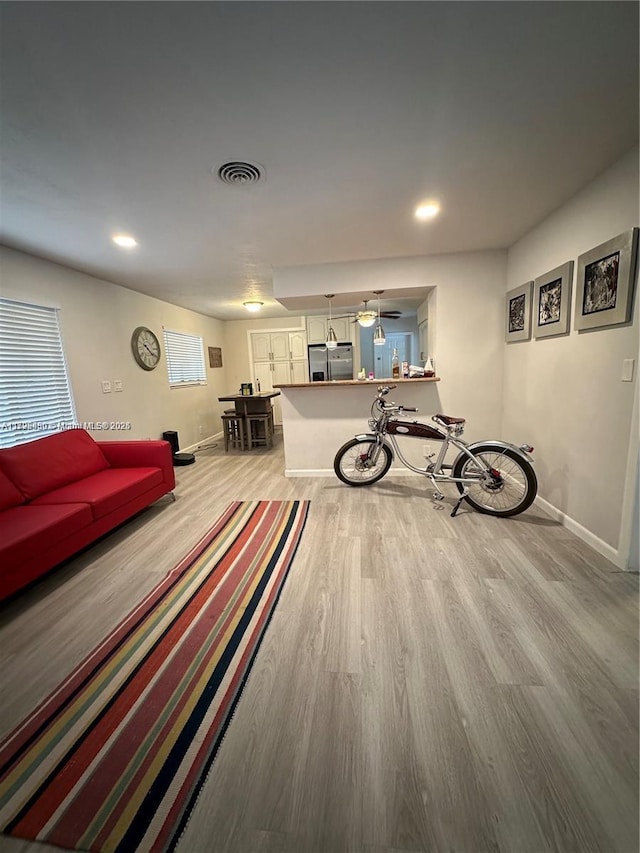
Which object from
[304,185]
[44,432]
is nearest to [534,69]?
[304,185]

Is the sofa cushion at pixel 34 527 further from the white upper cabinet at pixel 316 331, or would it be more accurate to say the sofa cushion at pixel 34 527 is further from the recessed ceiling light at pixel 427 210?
the white upper cabinet at pixel 316 331

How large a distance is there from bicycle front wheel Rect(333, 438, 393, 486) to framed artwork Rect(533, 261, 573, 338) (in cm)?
170

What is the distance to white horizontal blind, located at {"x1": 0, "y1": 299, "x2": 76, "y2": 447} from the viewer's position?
9.17ft

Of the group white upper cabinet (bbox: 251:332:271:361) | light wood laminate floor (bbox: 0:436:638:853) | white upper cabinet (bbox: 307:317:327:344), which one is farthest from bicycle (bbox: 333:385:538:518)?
white upper cabinet (bbox: 251:332:271:361)

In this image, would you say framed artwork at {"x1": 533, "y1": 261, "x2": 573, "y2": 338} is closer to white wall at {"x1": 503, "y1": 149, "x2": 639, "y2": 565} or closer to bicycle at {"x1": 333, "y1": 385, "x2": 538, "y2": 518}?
white wall at {"x1": 503, "y1": 149, "x2": 639, "y2": 565}

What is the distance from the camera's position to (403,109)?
143 cm

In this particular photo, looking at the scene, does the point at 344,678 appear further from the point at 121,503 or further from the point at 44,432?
the point at 44,432

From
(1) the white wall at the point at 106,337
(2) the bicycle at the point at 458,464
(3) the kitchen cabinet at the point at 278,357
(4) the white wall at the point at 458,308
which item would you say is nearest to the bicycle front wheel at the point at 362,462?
(2) the bicycle at the point at 458,464

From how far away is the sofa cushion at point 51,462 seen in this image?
2.43 meters

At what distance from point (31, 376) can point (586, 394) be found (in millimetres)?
4563

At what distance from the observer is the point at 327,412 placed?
3.83 metres

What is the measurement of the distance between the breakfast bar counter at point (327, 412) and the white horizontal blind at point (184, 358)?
2432mm

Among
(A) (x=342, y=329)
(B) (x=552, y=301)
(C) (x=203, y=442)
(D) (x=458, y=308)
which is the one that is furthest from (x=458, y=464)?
(C) (x=203, y=442)

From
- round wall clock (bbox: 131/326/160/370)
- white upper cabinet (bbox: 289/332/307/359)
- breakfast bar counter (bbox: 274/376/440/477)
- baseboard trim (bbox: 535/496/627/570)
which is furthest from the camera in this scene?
white upper cabinet (bbox: 289/332/307/359)
